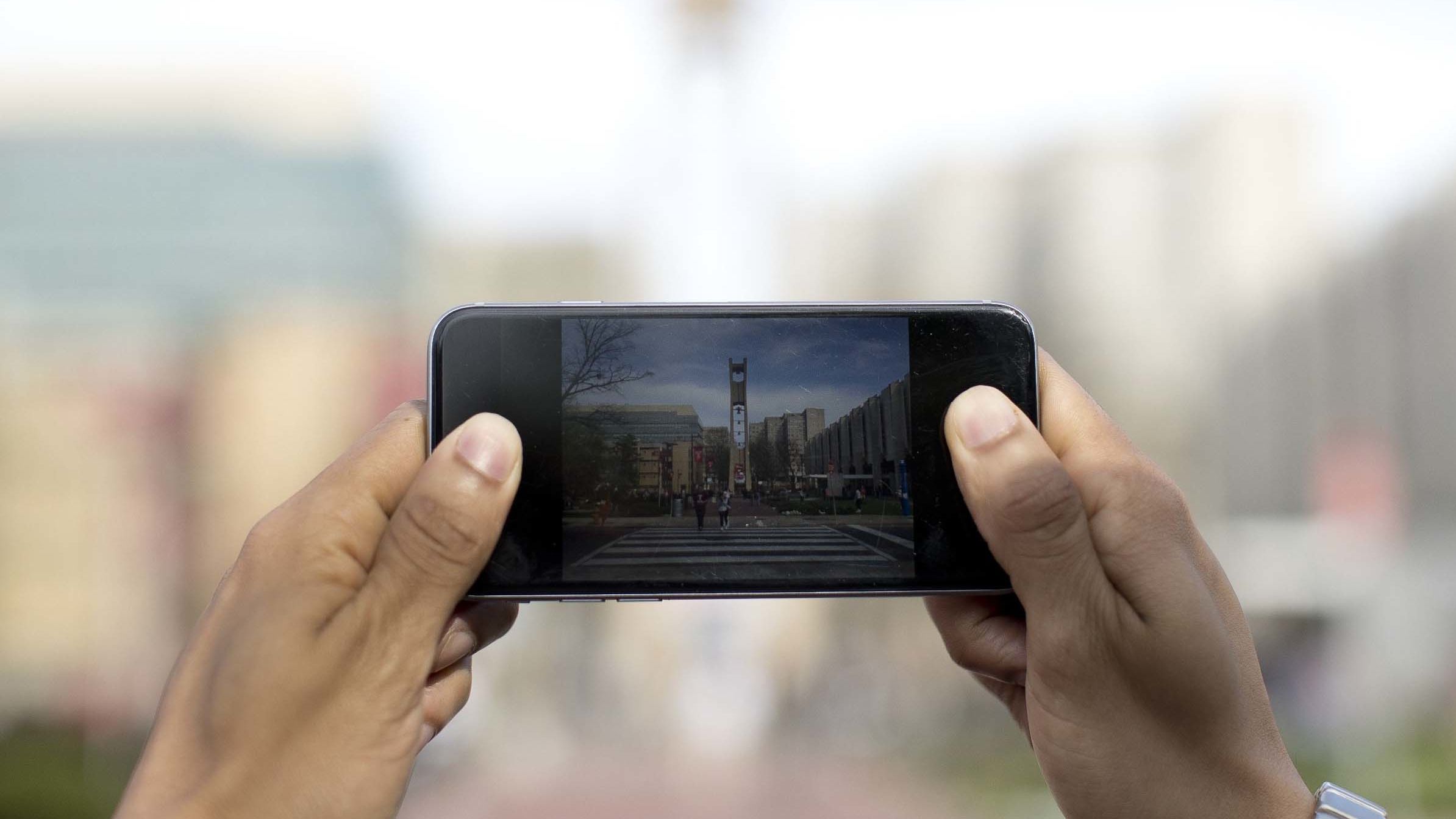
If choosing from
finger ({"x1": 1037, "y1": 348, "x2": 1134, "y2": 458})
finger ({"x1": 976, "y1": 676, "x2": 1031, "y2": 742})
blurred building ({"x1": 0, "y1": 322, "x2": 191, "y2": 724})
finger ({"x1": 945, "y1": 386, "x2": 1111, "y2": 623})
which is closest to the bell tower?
finger ({"x1": 945, "y1": 386, "x2": 1111, "y2": 623})

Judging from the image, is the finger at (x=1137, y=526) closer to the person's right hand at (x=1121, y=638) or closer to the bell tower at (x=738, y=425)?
the person's right hand at (x=1121, y=638)

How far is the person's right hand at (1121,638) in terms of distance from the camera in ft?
3.25

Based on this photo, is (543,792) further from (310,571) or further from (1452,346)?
(1452,346)

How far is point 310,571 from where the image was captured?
3.17 ft

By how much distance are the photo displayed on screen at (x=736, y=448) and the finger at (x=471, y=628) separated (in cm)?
17

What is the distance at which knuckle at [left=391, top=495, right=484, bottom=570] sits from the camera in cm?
99

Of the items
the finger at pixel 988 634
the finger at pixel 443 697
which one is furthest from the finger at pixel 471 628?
the finger at pixel 988 634

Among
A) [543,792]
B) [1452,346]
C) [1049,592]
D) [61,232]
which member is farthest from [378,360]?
[1452,346]

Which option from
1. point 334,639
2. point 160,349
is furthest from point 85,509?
point 334,639

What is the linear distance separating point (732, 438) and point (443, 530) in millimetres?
386

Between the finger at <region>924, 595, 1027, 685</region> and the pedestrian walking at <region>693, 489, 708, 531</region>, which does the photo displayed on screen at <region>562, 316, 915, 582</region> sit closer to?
the pedestrian walking at <region>693, 489, 708, 531</region>

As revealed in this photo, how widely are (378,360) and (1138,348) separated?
15.1ft

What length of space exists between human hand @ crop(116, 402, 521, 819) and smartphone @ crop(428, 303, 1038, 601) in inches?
3.6

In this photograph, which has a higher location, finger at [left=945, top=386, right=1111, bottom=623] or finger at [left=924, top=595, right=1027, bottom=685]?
finger at [left=945, top=386, right=1111, bottom=623]
